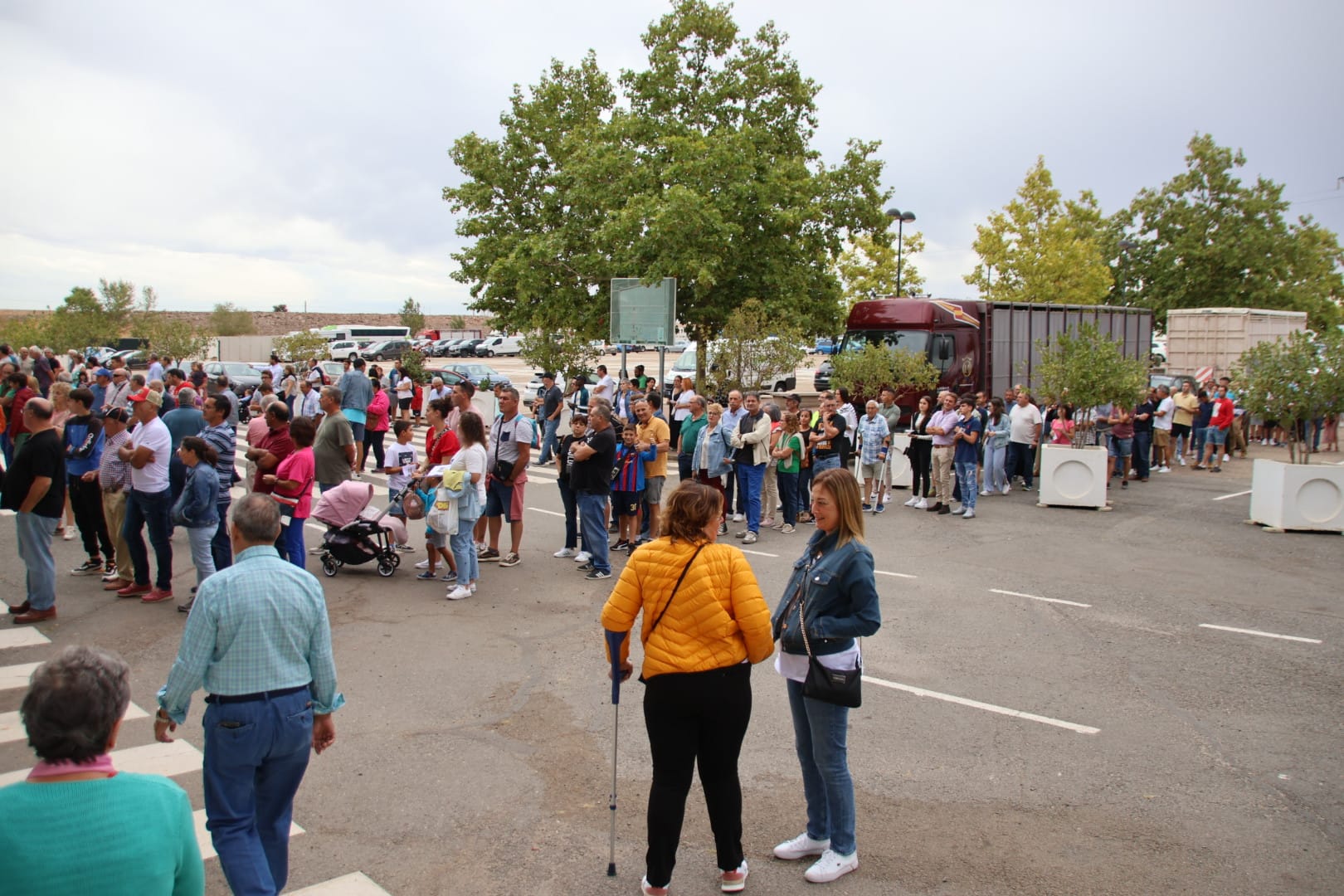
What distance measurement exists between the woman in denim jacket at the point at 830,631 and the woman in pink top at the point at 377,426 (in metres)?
13.6

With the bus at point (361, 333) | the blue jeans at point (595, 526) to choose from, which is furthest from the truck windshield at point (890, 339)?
the bus at point (361, 333)

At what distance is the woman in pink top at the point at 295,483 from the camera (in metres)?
8.48

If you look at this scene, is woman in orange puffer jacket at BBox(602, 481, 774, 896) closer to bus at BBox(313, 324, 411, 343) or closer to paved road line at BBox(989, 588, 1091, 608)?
paved road line at BBox(989, 588, 1091, 608)

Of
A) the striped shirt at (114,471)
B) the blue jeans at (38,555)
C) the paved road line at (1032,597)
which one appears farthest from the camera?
the paved road line at (1032,597)

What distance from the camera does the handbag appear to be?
172 inches

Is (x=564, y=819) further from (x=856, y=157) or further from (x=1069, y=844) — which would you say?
(x=856, y=157)

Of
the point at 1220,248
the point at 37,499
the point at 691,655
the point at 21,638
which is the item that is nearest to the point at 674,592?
the point at 691,655

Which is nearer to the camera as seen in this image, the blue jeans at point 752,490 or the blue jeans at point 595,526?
the blue jeans at point 595,526

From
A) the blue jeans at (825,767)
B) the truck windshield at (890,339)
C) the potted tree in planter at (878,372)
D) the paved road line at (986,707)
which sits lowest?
the paved road line at (986,707)

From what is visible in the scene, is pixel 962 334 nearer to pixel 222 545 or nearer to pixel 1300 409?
pixel 1300 409

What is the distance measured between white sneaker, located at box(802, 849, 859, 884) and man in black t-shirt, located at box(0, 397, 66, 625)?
705 centimetres

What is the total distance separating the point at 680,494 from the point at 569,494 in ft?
24.0

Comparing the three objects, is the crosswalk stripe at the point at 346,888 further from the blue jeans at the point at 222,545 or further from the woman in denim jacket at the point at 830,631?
the blue jeans at the point at 222,545

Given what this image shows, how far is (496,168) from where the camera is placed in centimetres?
2809
